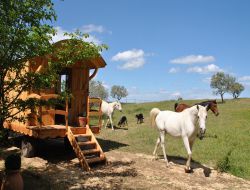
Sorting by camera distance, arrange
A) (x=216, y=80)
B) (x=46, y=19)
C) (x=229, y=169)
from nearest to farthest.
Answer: (x=46, y=19) → (x=229, y=169) → (x=216, y=80)

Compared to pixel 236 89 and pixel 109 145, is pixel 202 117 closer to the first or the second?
pixel 109 145

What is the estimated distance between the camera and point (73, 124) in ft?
50.9

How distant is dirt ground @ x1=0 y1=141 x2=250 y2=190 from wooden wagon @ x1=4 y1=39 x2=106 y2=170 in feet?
2.31

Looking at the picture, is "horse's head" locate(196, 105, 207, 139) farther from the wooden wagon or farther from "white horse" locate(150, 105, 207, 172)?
the wooden wagon

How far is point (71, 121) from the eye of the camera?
1557cm

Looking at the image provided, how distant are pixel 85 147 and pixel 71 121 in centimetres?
188

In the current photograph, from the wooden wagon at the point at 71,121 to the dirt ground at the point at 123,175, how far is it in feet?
2.31

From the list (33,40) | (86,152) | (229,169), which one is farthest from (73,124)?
(33,40)

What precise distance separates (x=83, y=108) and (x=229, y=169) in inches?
306

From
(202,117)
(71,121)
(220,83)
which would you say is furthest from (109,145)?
(220,83)

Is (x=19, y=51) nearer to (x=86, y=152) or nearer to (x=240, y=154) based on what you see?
(x=86, y=152)

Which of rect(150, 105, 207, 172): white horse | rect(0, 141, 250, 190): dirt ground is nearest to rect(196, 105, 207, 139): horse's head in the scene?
rect(150, 105, 207, 172): white horse

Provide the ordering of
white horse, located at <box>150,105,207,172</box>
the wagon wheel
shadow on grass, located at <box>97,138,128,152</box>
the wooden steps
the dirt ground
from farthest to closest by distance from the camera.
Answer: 1. shadow on grass, located at <box>97,138,128,152</box>
2. the wagon wheel
3. the wooden steps
4. white horse, located at <box>150,105,207,172</box>
5. the dirt ground

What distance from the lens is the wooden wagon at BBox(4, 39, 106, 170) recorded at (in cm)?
1235
